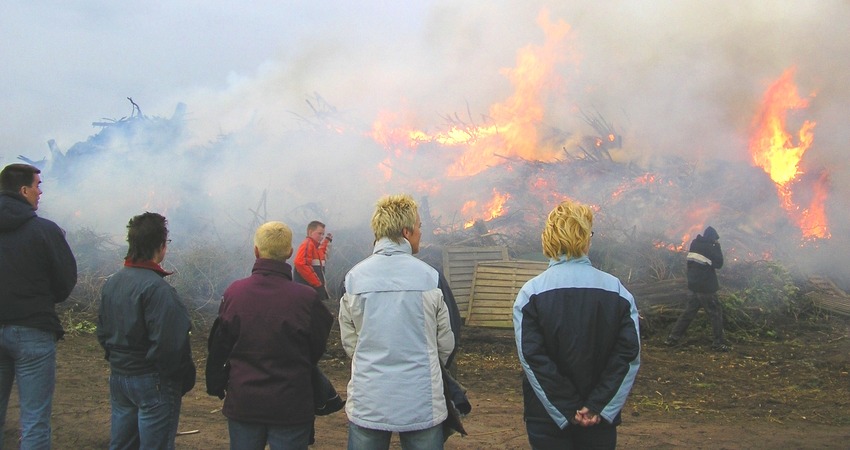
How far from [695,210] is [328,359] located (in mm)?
9723

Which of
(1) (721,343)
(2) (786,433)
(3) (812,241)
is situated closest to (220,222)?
(1) (721,343)

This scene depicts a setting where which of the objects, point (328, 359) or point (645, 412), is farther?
point (328, 359)

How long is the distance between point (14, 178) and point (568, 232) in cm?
346

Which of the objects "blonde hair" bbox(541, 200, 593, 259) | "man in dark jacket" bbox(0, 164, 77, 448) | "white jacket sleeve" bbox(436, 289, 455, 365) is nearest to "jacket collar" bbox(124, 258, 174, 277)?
"man in dark jacket" bbox(0, 164, 77, 448)

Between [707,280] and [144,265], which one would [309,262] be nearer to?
[144,265]

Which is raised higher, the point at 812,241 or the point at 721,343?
the point at 812,241

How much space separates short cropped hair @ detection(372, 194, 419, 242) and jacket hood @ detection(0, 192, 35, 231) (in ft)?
7.65

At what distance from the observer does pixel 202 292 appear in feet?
39.0

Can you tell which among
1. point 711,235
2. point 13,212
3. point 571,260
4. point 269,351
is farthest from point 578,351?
point 711,235

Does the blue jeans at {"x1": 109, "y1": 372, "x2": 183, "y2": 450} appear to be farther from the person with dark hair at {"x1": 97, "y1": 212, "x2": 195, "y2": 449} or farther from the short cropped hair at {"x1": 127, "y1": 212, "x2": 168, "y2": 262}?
the short cropped hair at {"x1": 127, "y1": 212, "x2": 168, "y2": 262}

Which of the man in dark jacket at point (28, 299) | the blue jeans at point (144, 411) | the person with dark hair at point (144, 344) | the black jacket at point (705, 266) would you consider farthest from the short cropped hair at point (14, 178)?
the black jacket at point (705, 266)

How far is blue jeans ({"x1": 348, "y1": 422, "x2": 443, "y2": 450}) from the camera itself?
10.2 feet

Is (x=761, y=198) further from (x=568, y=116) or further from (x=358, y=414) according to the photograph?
(x=358, y=414)

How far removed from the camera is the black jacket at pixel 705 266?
9.56 metres
